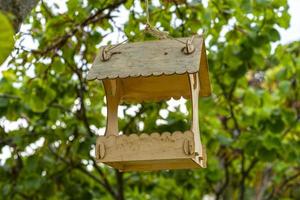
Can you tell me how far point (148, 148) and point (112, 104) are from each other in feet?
0.67

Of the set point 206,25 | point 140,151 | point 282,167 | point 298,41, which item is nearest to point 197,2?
point 206,25

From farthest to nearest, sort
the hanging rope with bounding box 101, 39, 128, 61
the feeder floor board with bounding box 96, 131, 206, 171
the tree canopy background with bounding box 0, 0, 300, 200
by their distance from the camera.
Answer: the tree canopy background with bounding box 0, 0, 300, 200, the hanging rope with bounding box 101, 39, 128, 61, the feeder floor board with bounding box 96, 131, 206, 171

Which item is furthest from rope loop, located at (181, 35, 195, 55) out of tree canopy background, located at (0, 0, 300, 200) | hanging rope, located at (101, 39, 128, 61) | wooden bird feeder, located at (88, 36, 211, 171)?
tree canopy background, located at (0, 0, 300, 200)

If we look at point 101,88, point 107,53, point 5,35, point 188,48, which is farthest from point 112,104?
point 101,88

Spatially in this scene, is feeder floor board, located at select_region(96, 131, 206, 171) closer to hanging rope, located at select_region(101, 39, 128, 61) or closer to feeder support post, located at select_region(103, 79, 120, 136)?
feeder support post, located at select_region(103, 79, 120, 136)

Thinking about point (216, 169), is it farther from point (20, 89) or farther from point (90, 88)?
point (20, 89)

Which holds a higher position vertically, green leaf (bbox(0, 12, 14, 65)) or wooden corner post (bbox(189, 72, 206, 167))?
wooden corner post (bbox(189, 72, 206, 167))

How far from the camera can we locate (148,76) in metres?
1.25

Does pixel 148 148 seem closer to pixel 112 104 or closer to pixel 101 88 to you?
pixel 112 104

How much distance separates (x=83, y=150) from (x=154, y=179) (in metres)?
1.83

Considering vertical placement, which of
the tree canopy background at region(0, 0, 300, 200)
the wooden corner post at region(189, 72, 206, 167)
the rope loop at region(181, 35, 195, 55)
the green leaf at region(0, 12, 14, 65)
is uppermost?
the tree canopy background at region(0, 0, 300, 200)

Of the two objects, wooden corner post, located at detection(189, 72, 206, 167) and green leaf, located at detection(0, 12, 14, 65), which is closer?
green leaf, located at detection(0, 12, 14, 65)

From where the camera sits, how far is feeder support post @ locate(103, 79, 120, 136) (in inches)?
52.5

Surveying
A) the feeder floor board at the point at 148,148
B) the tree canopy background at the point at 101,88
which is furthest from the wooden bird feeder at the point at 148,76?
the tree canopy background at the point at 101,88
